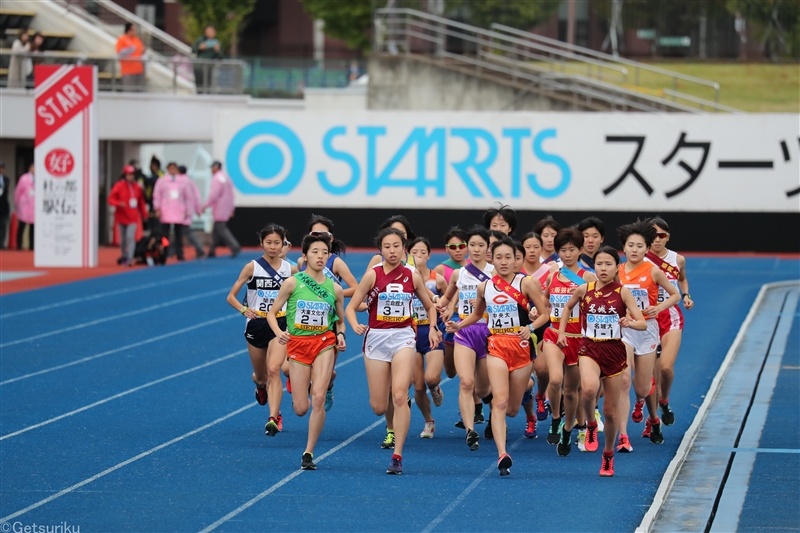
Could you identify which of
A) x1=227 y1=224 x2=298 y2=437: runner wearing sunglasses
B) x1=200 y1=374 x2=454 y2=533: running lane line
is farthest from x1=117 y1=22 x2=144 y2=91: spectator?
x1=200 y1=374 x2=454 y2=533: running lane line

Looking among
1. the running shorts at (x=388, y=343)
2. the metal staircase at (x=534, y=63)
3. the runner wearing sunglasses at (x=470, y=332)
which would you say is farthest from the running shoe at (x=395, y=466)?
the metal staircase at (x=534, y=63)

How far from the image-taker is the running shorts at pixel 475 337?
10.7 metres

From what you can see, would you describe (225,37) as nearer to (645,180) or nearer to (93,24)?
(93,24)

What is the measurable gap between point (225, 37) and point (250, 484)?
5367 cm

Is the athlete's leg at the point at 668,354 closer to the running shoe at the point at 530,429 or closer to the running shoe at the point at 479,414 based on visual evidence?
the running shoe at the point at 530,429

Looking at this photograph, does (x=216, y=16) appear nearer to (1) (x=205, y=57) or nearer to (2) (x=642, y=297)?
(1) (x=205, y=57)

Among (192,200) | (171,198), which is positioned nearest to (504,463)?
(171,198)

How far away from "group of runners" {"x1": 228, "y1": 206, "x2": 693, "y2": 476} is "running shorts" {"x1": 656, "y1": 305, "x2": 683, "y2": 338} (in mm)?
13

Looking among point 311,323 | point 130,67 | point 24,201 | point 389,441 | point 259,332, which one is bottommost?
point 389,441

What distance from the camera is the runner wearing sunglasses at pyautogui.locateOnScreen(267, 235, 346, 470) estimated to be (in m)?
10.2

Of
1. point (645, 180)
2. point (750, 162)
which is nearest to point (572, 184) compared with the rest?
point (645, 180)

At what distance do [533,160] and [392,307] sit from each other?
20.8 m

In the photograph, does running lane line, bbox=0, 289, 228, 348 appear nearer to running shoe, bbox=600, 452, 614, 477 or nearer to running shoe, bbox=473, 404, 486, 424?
running shoe, bbox=473, 404, 486, 424

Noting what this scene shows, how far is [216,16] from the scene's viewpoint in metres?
60.6
